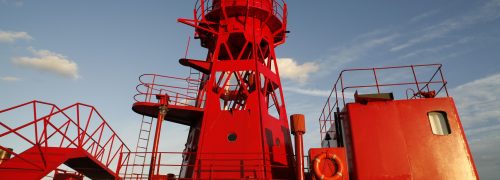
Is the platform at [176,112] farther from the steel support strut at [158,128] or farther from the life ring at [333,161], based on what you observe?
the life ring at [333,161]

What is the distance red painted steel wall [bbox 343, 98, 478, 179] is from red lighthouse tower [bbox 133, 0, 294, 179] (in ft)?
7.64

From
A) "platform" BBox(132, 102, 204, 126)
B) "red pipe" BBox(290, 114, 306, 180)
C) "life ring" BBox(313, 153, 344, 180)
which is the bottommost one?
"life ring" BBox(313, 153, 344, 180)

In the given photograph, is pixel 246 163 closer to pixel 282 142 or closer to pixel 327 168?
pixel 282 142

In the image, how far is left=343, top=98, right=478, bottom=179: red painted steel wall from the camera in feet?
29.4

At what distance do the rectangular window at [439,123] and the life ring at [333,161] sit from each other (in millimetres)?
2929

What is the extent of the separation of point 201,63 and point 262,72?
2696 millimetres

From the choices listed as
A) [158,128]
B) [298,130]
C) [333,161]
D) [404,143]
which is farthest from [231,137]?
[404,143]

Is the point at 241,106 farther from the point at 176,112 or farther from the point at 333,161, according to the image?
the point at 333,161

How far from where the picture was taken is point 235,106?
16.3 m

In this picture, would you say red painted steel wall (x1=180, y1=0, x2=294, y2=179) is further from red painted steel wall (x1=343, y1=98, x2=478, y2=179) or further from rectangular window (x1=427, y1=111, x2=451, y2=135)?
rectangular window (x1=427, y1=111, x2=451, y2=135)

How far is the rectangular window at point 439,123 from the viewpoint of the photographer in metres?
9.49

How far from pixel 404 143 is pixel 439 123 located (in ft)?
4.42

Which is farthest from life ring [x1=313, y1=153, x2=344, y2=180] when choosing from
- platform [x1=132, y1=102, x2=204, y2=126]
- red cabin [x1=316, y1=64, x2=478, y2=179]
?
platform [x1=132, y1=102, x2=204, y2=126]

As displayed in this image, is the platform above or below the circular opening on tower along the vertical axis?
above
